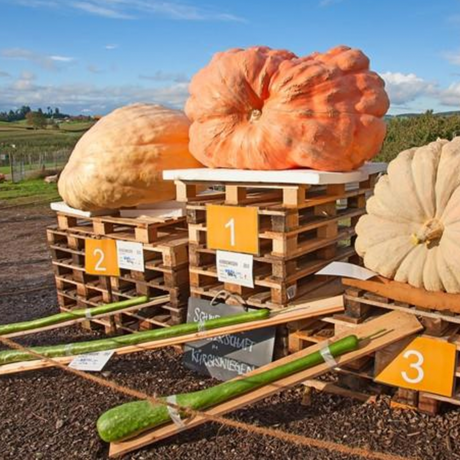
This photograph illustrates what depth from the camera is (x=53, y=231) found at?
498cm

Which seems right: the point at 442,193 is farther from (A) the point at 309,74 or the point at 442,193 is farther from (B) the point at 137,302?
(B) the point at 137,302

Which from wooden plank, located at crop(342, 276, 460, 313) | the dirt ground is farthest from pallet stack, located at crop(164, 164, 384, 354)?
the dirt ground

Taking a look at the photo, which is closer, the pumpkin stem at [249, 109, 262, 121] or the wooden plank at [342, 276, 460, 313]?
the wooden plank at [342, 276, 460, 313]

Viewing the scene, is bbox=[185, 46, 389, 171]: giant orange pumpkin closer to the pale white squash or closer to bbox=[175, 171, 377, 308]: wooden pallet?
bbox=[175, 171, 377, 308]: wooden pallet

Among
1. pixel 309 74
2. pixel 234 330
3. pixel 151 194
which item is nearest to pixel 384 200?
pixel 309 74

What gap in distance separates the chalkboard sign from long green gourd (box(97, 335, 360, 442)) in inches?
26.4

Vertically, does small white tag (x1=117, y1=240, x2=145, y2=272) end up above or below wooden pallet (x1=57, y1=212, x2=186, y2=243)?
below

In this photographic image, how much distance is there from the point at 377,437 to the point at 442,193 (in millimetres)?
1450

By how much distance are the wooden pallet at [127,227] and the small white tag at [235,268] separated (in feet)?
2.51

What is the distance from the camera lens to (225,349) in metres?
3.76

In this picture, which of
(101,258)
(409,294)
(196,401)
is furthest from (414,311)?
(101,258)

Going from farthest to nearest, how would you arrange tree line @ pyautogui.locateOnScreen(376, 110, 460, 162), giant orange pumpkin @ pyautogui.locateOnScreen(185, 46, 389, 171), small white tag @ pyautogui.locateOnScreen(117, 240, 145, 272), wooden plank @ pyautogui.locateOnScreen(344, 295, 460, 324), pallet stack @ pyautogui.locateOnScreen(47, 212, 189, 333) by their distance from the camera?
1. tree line @ pyautogui.locateOnScreen(376, 110, 460, 162)
2. small white tag @ pyautogui.locateOnScreen(117, 240, 145, 272)
3. pallet stack @ pyautogui.locateOnScreen(47, 212, 189, 333)
4. giant orange pumpkin @ pyautogui.locateOnScreen(185, 46, 389, 171)
5. wooden plank @ pyautogui.locateOnScreen(344, 295, 460, 324)

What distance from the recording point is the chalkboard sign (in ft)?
11.8

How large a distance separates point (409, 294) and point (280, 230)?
90 cm
